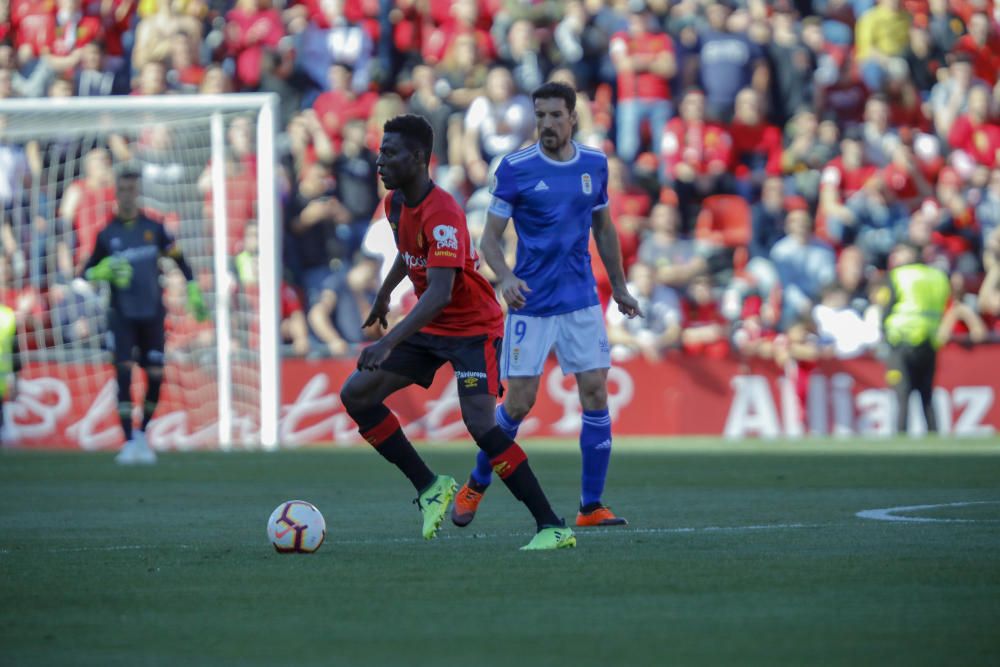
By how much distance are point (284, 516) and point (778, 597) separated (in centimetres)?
254

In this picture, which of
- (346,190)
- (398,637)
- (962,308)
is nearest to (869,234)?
(962,308)

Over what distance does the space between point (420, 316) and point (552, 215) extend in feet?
6.36

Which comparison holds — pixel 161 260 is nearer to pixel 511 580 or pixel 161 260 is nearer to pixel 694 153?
pixel 694 153

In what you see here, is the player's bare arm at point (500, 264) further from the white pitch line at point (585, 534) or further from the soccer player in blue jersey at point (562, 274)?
the white pitch line at point (585, 534)

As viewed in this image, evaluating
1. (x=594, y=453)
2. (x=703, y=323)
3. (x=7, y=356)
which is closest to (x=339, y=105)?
(x=7, y=356)

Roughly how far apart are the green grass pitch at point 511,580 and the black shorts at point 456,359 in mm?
755

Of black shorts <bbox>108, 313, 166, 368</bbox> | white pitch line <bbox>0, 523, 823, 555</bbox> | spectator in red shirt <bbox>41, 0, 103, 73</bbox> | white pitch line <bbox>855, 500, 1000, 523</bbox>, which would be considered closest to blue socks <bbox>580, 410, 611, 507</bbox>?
white pitch line <bbox>0, 523, 823, 555</bbox>

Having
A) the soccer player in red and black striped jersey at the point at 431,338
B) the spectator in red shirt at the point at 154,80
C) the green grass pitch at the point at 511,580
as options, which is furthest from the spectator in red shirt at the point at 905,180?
the soccer player in red and black striped jersey at the point at 431,338

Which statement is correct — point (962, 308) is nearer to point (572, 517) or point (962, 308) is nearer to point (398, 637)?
point (572, 517)

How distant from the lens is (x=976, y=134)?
830 inches

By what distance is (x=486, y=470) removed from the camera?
9062 millimetres

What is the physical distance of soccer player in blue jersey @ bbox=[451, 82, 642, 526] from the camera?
9385mm

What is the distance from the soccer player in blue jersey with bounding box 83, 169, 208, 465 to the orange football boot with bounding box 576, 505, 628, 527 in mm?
7472

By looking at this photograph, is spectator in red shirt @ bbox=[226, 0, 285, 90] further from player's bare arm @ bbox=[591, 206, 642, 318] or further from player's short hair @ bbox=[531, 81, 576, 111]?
player's short hair @ bbox=[531, 81, 576, 111]
